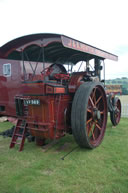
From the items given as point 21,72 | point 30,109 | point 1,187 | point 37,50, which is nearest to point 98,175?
point 1,187

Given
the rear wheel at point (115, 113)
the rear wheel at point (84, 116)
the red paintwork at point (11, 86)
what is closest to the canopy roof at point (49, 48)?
the red paintwork at point (11, 86)

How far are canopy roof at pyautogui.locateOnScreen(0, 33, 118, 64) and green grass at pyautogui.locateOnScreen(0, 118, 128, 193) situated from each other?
1.76 meters

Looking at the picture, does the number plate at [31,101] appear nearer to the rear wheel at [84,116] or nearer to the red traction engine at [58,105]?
the red traction engine at [58,105]

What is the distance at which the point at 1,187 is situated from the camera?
2.12 metres

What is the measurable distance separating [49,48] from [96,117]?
1.83 m

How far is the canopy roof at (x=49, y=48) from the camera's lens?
2746 mm

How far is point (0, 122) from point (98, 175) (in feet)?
15.1

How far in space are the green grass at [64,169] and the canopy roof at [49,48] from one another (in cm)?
176

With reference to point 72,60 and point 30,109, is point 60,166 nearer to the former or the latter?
point 30,109

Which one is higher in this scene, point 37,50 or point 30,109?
point 37,50

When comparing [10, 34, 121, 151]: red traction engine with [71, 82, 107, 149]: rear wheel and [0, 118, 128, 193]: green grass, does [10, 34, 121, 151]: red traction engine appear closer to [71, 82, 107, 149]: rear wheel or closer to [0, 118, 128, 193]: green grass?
[71, 82, 107, 149]: rear wheel

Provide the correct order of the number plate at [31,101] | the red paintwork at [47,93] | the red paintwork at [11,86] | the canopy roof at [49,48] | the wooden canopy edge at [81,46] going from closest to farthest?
the wooden canopy edge at [81,46], the canopy roof at [49,48], the red paintwork at [47,93], the number plate at [31,101], the red paintwork at [11,86]

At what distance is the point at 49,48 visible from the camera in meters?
3.77

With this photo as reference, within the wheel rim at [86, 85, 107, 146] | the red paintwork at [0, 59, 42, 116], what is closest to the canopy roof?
the red paintwork at [0, 59, 42, 116]
